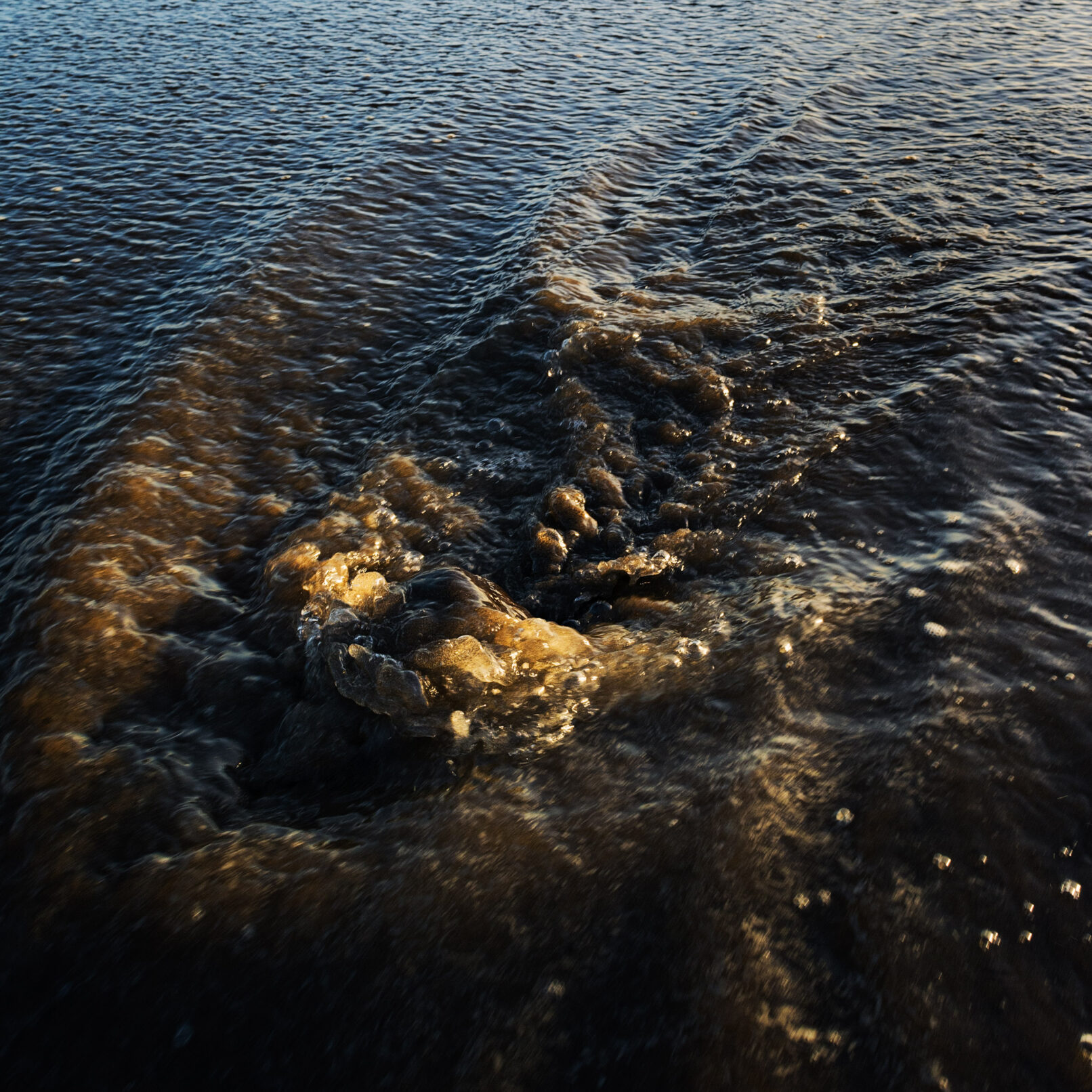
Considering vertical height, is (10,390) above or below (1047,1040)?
below

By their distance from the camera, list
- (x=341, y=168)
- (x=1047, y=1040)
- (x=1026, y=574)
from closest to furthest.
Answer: (x=1047, y=1040), (x=1026, y=574), (x=341, y=168)

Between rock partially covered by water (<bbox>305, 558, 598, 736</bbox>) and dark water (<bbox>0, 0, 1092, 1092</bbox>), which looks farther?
rock partially covered by water (<bbox>305, 558, 598, 736</bbox>)

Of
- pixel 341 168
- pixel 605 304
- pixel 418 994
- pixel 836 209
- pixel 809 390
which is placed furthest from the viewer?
pixel 341 168

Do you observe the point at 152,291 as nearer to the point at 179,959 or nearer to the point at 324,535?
the point at 324,535

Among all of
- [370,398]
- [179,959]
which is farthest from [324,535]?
[179,959]

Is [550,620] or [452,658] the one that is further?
[550,620]

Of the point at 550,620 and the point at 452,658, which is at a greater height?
the point at 452,658

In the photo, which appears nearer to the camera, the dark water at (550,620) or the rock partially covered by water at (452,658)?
the dark water at (550,620)

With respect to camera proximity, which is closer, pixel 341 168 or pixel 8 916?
pixel 8 916
